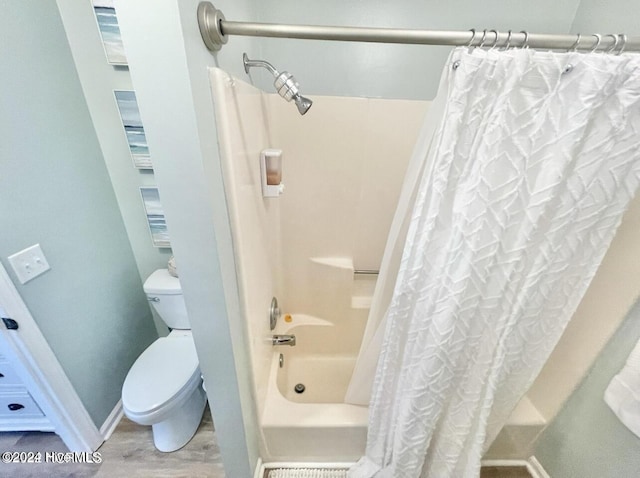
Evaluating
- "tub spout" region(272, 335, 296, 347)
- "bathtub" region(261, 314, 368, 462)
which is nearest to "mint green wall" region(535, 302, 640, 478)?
"bathtub" region(261, 314, 368, 462)

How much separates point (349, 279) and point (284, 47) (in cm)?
131

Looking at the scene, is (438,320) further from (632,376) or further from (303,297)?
(303,297)

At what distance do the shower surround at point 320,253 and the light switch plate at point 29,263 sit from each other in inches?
35.2

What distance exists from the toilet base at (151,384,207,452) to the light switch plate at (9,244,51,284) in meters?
0.88

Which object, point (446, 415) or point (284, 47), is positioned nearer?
point (446, 415)

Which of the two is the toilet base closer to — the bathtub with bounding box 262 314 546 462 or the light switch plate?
the bathtub with bounding box 262 314 546 462

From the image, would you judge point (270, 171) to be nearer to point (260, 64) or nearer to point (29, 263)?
point (260, 64)

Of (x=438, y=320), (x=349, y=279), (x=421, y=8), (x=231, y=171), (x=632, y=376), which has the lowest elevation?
(x=349, y=279)

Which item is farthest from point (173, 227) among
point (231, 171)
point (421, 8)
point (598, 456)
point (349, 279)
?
point (598, 456)

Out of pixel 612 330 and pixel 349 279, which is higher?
pixel 612 330

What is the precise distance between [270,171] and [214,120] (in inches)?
16.5

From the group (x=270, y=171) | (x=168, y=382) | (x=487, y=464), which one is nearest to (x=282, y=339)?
(x=168, y=382)

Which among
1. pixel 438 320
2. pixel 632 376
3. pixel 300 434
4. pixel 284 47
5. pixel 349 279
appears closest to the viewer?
pixel 438 320

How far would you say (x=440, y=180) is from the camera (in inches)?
25.6
